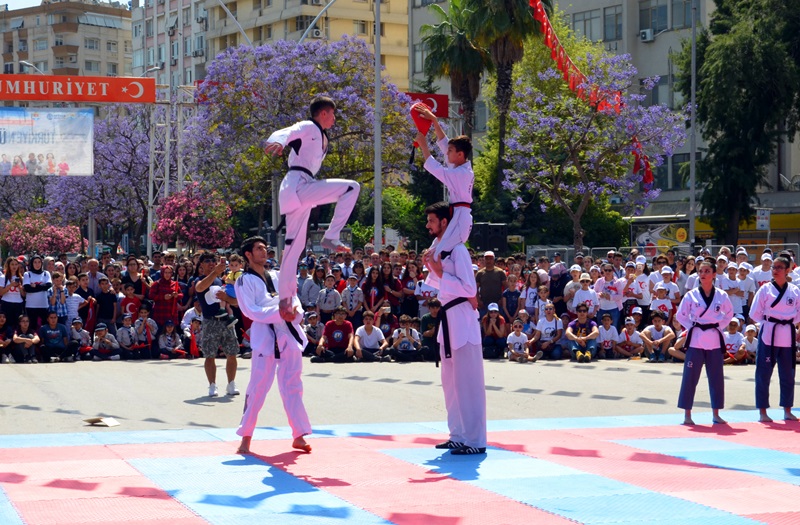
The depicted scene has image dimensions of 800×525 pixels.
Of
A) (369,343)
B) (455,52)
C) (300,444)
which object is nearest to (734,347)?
(369,343)

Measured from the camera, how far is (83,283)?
18.9m

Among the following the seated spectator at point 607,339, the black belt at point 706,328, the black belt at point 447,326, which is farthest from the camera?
the seated spectator at point 607,339

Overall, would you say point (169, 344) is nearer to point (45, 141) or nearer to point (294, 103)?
point (294, 103)

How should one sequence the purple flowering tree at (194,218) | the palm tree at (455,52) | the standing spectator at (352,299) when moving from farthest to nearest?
the purple flowering tree at (194,218), the palm tree at (455,52), the standing spectator at (352,299)

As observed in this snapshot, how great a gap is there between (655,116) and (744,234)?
8.49 m

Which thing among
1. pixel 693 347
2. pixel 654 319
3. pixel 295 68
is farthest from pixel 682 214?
pixel 693 347

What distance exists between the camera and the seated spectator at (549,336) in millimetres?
19266

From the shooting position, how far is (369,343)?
18875 millimetres

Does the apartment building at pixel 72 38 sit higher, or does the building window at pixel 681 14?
the apartment building at pixel 72 38

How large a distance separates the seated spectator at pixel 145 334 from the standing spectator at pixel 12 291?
1.86 meters

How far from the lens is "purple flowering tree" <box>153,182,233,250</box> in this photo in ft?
136

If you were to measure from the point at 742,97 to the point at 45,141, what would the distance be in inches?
901

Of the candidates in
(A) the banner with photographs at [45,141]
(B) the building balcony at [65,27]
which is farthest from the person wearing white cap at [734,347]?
(B) the building balcony at [65,27]

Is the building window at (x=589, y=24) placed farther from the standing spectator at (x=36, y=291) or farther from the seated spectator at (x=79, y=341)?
the standing spectator at (x=36, y=291)
